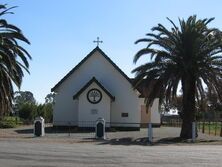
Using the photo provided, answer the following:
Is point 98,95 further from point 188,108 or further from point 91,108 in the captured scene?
point 188,108

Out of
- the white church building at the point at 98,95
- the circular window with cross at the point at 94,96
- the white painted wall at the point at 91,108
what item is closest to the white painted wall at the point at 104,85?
the white church building at the point at 98,95

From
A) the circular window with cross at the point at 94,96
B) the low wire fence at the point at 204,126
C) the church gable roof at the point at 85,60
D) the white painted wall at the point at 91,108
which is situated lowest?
the low wire fence at the point at 204,126

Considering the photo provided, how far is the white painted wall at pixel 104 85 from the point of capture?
53031 millimetres

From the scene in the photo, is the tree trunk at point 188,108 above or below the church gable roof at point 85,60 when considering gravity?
below

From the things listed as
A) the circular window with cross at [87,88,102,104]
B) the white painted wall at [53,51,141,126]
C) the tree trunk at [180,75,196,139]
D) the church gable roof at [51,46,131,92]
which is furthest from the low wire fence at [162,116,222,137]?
the circular window with cross at [87,88,102,104]

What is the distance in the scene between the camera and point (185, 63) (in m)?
38.1

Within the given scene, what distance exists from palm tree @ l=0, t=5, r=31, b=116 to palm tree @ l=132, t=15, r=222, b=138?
8.88 m

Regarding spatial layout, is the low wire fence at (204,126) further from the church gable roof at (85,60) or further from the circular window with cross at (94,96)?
the circular window with cross at (94,96)

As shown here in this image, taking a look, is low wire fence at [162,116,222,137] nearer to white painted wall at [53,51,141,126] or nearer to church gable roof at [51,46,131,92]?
white painted wall at [53,51,141,126]

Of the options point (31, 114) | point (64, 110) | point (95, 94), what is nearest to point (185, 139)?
point (95, 94)

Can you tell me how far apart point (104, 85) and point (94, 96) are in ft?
8.76

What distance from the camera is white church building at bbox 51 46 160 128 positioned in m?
51.0

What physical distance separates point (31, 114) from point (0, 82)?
3099cm

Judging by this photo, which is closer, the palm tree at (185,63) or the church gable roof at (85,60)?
the palm tree at (185,63)
